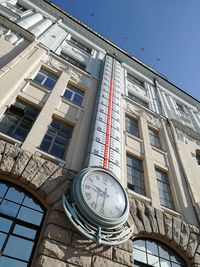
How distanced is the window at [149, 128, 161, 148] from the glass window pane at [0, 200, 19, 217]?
8408 mm

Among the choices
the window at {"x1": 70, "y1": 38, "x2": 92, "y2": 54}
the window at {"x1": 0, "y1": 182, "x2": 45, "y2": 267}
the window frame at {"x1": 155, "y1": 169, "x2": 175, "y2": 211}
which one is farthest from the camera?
the window at {"x1": 70, "y1": 38, "x2": 92, "y2": 54}

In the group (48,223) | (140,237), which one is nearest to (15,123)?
(48,223)

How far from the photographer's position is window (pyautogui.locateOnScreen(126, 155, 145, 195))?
385 inches

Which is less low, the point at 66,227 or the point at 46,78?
the point at 46,78

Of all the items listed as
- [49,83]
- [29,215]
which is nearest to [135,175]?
[29,215]

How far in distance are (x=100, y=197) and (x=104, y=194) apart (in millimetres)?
207

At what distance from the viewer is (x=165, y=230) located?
25.7 ft

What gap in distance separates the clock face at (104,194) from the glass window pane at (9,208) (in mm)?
1852

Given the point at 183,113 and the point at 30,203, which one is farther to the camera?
the point at 183,113

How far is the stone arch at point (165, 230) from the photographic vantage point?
7.56 metres

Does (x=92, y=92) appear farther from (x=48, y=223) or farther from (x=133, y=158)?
(x=48, y=223)

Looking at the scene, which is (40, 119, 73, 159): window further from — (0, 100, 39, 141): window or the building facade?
(0, 100, 39, 141): window

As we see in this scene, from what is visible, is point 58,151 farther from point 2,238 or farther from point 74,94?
point 74,94

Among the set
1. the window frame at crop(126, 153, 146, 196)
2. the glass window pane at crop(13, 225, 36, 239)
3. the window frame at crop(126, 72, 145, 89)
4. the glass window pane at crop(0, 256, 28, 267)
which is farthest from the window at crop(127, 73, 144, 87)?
the glass window pane at crop(0, 256, 28, 267)
